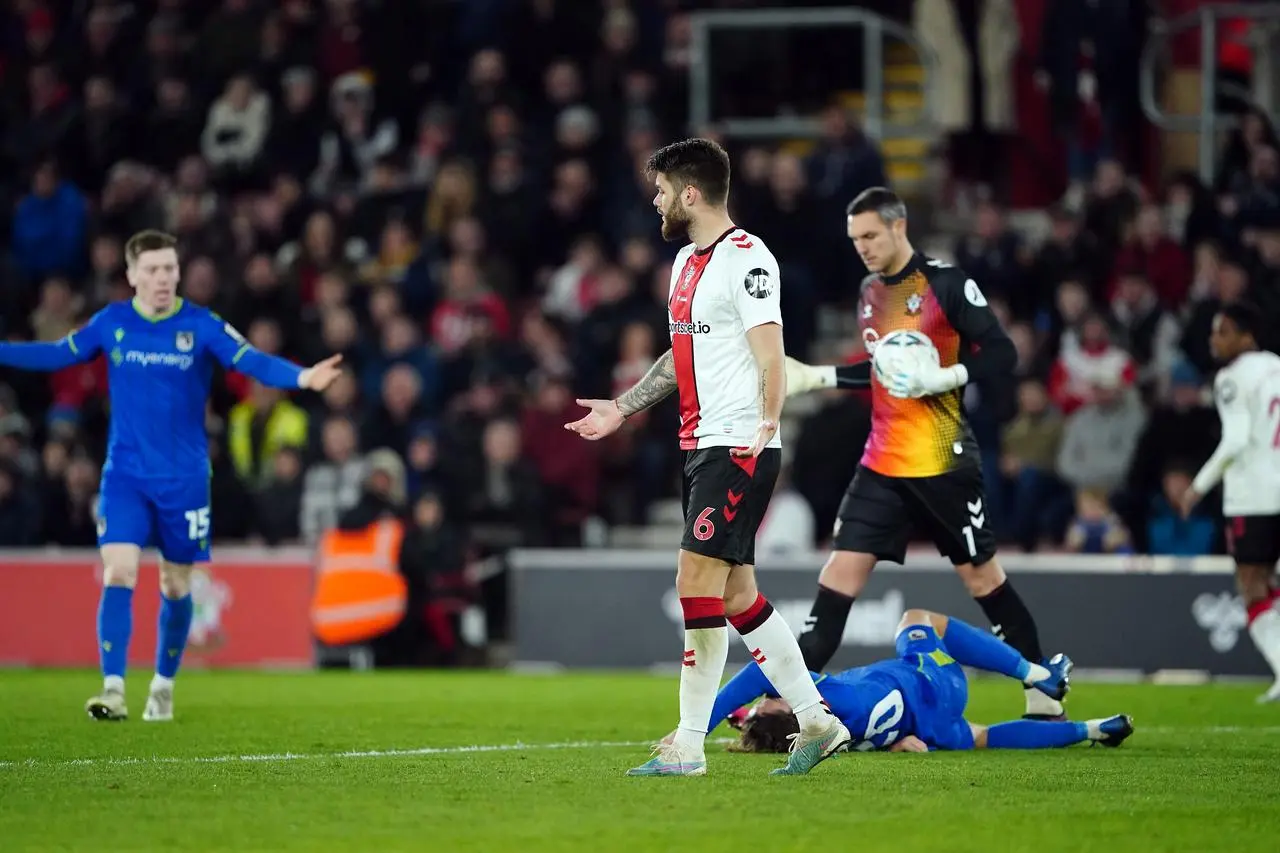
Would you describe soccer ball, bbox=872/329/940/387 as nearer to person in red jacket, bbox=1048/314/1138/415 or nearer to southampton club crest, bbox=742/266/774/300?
southampton club crest, bbox=742/266/774/300

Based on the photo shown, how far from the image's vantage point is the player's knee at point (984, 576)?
33.0 feet

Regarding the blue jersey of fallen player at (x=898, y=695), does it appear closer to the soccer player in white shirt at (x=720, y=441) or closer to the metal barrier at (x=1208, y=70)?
the soccer player in white shirt at (x=720, y=441)

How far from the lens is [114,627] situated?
35.9 feet

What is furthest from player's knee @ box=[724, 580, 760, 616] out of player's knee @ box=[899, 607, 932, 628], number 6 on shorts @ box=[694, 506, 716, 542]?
player's knee @ box=[899, 607, 932, 628]

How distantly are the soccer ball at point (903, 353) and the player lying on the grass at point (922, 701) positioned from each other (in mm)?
1257

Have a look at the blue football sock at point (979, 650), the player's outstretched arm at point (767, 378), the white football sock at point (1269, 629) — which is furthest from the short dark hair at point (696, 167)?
the white football sock at point (1269, 629)

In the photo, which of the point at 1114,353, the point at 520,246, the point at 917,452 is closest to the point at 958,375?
the point at 917,452

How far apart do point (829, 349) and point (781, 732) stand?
10759 mm

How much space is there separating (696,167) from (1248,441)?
5992mm

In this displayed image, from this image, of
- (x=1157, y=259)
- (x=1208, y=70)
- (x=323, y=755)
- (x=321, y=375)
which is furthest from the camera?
(x=1208, y=70)

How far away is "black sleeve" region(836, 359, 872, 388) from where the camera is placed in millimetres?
10227

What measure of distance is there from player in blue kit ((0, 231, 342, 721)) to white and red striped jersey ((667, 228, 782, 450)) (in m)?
3.62

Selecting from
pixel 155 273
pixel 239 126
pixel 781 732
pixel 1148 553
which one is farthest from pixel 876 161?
pixel 781 732

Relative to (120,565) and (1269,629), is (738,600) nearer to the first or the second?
(120,565)
